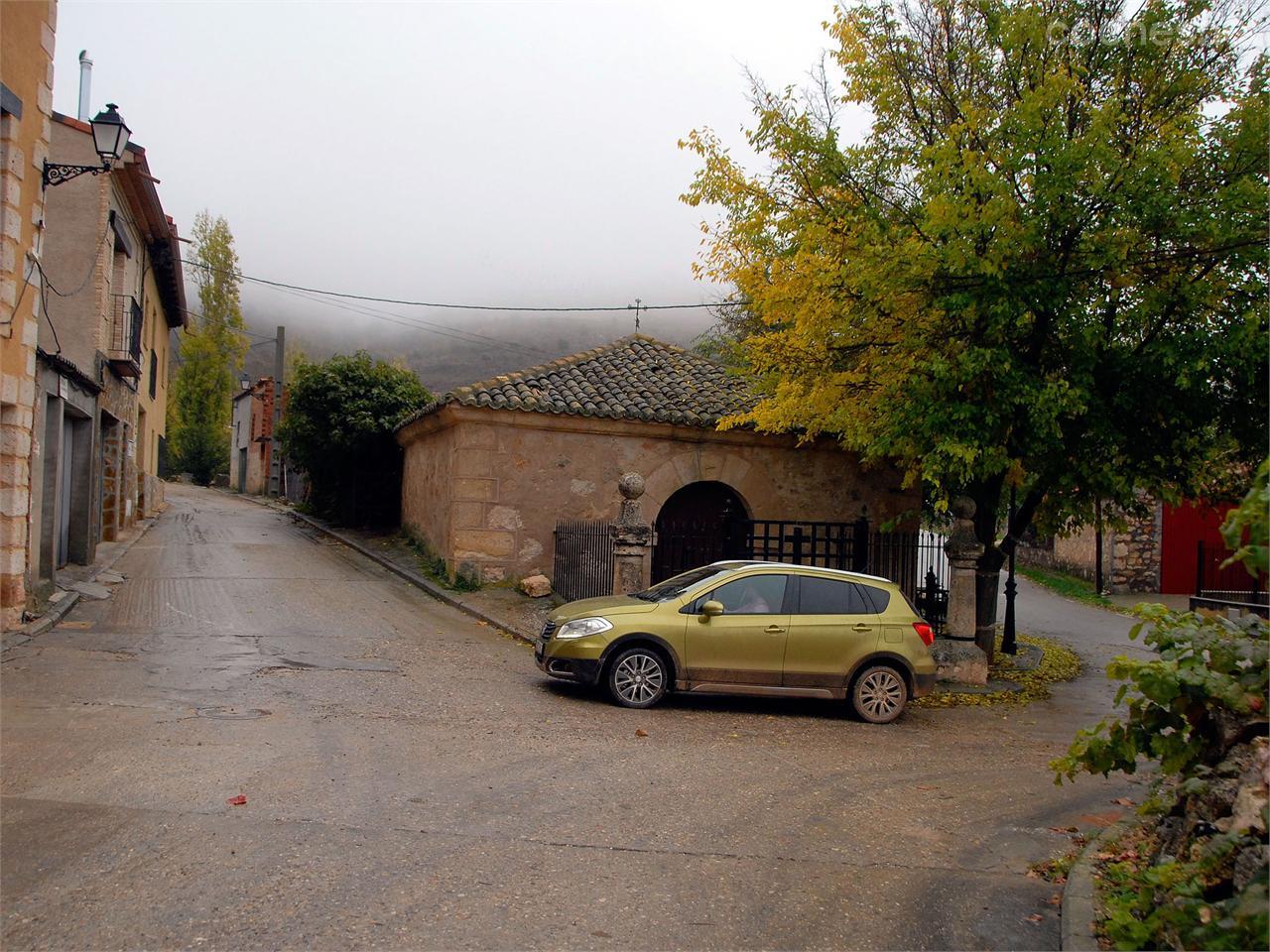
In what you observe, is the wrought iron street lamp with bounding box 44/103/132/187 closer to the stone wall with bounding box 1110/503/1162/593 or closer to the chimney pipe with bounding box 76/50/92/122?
the chimney pipe with bounding box 76/50/92/122

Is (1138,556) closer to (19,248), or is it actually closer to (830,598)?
(830,598)

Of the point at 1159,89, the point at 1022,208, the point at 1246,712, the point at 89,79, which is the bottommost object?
the point at 1246,712

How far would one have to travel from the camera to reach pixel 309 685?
31.3 feet

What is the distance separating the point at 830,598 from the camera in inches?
396

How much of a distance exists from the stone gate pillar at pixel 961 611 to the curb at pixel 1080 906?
669 centimetres

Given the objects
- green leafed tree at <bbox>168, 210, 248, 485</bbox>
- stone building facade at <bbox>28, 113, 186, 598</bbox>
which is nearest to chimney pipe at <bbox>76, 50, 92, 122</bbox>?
stone building facade at <bbox>28, 113, 186, 598</bbox>

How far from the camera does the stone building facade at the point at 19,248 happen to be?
34.4 ft

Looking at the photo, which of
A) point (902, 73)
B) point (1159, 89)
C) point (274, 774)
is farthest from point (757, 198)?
point (274, 774)

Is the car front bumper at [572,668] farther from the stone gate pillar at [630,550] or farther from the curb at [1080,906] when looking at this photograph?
the curb at [1080,906]

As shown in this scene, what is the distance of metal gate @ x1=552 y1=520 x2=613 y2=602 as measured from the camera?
14197 mm

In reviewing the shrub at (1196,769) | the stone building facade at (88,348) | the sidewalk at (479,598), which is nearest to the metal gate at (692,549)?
the sidewalk at (479,598)

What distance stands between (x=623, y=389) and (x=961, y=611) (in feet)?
25.0

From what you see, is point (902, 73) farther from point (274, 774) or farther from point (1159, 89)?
point (274, 774)

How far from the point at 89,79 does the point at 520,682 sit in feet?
45.7
